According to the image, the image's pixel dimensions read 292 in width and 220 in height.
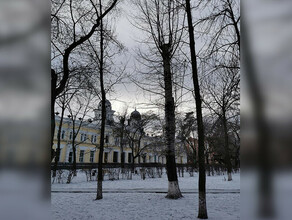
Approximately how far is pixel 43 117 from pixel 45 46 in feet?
1.65

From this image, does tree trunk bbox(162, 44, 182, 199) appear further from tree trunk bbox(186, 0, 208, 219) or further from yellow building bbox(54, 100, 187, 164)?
yellow building bbox(54, 100, 187, 164)

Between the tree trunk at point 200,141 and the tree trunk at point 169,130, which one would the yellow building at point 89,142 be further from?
the tree trunk at point 200,141

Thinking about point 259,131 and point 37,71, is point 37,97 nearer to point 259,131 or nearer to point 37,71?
point 37,71

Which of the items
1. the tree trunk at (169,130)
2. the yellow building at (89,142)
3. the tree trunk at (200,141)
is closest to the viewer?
the tree trunk at (200,141)

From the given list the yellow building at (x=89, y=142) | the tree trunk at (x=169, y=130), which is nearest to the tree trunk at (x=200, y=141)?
the tree trunk at (x=169, y=130)

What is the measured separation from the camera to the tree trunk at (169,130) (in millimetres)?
8992

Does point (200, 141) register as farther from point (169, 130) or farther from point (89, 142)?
point (89, 142)

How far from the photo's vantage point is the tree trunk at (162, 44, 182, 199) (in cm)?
899

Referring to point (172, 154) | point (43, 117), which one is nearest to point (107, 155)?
point (172, 154)

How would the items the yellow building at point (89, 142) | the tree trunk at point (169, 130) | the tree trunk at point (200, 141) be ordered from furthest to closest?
the yellow building at point (89, 142) < the tree trunk at point (169, 130) < the tree trunk at point (200, 141)

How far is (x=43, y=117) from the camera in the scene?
4.79 feet

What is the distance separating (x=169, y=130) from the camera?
9.50 m

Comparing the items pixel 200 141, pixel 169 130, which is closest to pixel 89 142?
pixel 169 130

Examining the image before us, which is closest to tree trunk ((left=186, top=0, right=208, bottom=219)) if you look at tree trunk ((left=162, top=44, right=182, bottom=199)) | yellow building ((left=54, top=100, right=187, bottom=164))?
tree trunk ((left=162, top=44, right=182, bottom=199))
